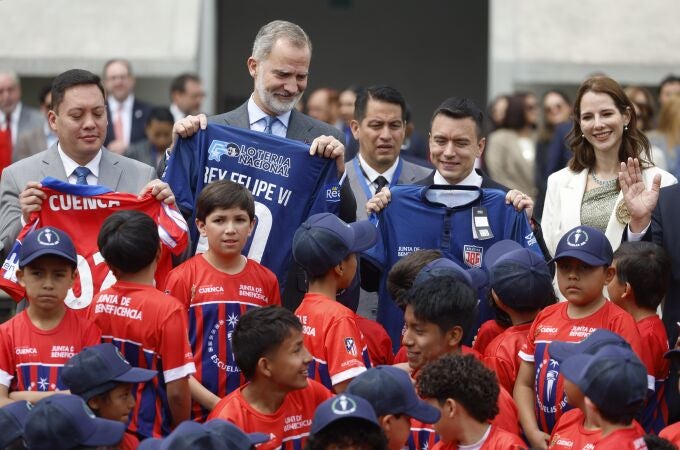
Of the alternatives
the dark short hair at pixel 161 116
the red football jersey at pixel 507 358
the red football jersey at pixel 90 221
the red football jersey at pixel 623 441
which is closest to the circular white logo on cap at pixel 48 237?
the red football jersey at pixel 90 221

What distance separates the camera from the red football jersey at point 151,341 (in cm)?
617

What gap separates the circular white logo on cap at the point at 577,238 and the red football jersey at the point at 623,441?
4.17 feet

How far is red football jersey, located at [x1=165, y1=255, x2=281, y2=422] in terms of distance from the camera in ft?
21.6

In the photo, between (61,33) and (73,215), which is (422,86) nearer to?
(61,33)

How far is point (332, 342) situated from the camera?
6348 mm

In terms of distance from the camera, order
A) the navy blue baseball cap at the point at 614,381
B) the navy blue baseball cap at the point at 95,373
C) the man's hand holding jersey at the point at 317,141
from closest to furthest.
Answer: the navy blue baseball cap at the point at 614,381, the navy blue baseball cap at the point at 95,373, the man's hand holding jersey at the point at 317,141

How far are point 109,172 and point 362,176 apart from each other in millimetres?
2058

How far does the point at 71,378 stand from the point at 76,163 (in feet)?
5.94

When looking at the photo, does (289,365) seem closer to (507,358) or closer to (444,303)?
(444,303)

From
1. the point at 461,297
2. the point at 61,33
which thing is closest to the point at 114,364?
the point at 461,297

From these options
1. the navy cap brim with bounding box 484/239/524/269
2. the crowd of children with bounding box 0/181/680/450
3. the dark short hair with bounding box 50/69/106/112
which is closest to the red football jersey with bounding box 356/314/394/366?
the crowd of children with bounding box 0/181/680/450

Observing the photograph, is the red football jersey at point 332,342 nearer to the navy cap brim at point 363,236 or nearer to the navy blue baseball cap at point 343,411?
the navy cap brim at point 363,236

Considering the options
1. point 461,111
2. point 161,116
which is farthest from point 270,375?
point 161,116

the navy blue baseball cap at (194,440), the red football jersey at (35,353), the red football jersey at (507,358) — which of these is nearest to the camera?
the navy blue baseball cap at (194,440)
